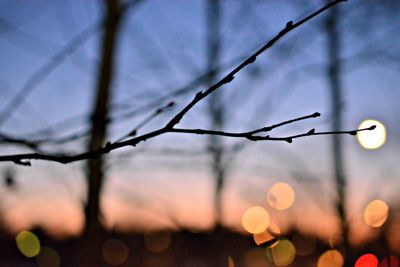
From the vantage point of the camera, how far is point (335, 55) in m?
6.01

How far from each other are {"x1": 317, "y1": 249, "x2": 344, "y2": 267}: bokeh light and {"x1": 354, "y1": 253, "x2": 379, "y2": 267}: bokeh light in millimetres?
1307

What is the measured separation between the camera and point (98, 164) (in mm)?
3686

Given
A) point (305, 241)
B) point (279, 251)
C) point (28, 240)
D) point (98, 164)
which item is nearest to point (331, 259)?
point (305, 241)

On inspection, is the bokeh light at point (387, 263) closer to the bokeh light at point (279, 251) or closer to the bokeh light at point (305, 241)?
the bokeh light at point (279, 251)

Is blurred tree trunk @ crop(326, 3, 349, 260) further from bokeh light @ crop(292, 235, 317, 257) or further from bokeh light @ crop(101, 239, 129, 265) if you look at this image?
bokeh light @ crop(101, 239, 129, 265)

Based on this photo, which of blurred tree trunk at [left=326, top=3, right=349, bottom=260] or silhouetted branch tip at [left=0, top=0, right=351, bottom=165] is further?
blurred tree trunk at [left=326, top=3, right=349, bottom=260]

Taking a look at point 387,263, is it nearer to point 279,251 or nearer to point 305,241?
point 279,251

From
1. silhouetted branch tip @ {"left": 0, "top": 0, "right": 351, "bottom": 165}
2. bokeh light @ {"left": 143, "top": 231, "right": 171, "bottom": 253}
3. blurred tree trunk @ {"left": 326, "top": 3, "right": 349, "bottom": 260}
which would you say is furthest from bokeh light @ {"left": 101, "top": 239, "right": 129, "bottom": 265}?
silhouetted branch tip @ {"left": 0, "top": 0, "right": 351, "bottom": 165}

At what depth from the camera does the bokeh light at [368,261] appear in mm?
2632

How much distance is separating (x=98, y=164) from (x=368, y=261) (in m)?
1.87

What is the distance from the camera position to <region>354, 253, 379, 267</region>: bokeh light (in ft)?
8.64

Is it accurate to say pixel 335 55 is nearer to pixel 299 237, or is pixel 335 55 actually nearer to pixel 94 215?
pixel 299 237

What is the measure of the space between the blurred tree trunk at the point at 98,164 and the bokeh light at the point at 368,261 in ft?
5.35

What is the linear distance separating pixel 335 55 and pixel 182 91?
4.82 meters
